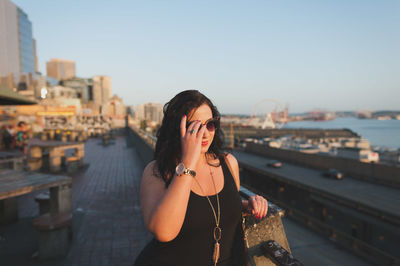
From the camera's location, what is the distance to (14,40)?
131000mm

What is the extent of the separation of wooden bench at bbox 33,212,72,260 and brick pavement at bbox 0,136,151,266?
13cm

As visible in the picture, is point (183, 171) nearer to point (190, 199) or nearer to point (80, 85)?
point (190, 199)

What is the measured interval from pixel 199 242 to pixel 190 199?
0.25 meters

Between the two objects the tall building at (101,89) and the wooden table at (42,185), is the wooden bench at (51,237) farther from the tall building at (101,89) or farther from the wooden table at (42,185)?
the tall building at (101,89)

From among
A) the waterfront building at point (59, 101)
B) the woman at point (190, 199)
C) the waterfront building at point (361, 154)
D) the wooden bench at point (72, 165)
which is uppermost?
the waterfront building at point (59, 101)

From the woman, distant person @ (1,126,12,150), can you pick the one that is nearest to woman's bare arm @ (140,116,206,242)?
the woman

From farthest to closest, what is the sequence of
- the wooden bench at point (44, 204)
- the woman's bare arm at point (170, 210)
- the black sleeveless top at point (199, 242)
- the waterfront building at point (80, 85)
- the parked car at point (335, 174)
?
the waterfront building at point (80, 85)
the parked car at point (335, 174)
the wooden bench at point (44, 204)
the black sleeveless top at point (199, 242)
the woman's bare arm at point (170, 210)

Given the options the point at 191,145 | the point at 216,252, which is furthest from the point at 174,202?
the point at 216,252

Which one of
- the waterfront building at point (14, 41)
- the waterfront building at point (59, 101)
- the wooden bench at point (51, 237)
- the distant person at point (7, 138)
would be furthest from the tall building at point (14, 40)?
the wooden bench at point (51, 237)

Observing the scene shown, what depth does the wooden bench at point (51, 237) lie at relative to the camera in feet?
12.5

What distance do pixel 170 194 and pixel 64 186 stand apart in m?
3.93

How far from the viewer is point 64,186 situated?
14.3ft

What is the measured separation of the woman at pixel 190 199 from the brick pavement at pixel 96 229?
2901mm

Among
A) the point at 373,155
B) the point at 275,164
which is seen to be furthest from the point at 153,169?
the point at 373,155
